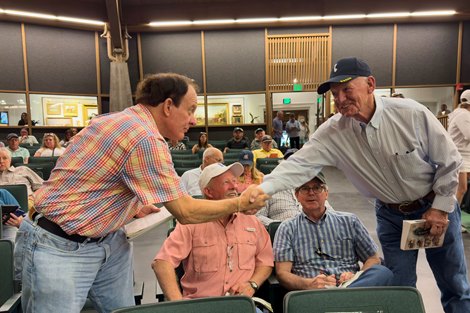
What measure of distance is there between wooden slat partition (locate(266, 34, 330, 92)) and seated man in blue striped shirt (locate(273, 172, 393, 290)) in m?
8.98

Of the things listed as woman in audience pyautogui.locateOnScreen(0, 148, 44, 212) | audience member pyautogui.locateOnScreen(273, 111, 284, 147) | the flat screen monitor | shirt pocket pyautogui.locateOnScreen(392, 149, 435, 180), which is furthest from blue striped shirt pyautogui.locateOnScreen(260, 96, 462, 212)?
the flat screen monitor

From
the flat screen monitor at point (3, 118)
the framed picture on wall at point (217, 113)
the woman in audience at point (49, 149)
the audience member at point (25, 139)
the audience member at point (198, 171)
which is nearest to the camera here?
the audience member at point (198, 171)

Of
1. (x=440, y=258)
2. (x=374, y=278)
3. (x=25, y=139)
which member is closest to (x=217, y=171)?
(x=374, y=278)

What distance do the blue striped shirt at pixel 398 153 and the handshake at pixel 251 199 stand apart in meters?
0.08

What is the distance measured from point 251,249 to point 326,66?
377 inches

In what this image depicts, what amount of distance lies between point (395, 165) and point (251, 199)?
712mm

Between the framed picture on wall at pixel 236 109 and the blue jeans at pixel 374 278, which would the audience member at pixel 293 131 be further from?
the blue jeans at pixel 374 278

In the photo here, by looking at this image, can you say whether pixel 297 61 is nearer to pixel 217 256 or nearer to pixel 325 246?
pixel 325 246

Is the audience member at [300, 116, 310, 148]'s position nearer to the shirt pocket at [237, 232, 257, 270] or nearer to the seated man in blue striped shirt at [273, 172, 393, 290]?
the seated man in blue striped shirt at [273, 172, 393, 290]

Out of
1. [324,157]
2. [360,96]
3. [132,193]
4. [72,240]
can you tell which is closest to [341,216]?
[324,157]

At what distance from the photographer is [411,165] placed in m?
1.64

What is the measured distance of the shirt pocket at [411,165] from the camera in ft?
5.37

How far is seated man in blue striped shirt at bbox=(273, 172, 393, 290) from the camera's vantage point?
1.93 metres

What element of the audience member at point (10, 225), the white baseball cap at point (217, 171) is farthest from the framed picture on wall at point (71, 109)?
the white baseball cap at point (217, 171)
